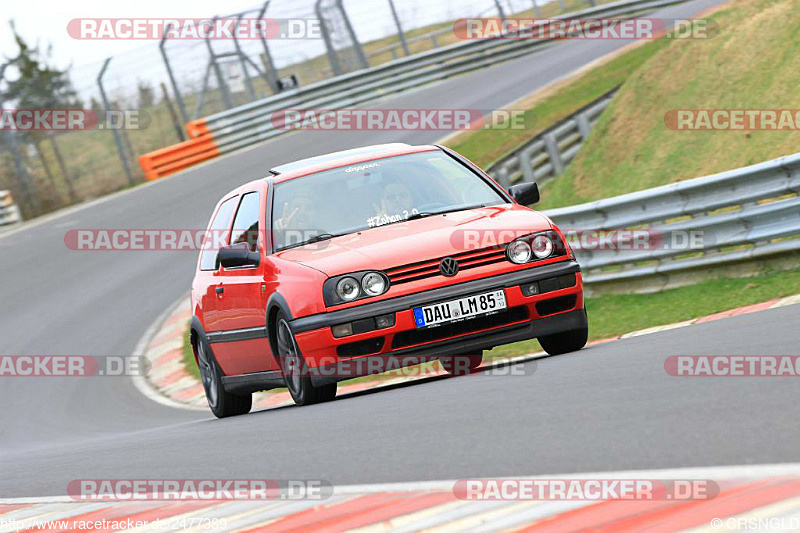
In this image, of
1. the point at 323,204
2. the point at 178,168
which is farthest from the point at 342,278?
the point at 178,168

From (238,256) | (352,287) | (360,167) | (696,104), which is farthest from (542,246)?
(696,104)

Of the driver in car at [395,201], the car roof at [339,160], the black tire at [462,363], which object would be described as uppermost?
the car roof at [339,160]

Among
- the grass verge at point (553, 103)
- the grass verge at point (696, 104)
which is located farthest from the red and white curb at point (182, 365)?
the grass verge at point (553, 103)

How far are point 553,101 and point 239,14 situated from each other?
801 cm

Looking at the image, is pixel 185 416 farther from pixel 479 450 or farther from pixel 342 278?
pixel 479 450

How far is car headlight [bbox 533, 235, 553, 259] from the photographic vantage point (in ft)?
26.8

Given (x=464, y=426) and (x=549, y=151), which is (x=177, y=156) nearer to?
(x=549, y=151)

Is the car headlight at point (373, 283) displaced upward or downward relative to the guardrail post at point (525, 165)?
upward

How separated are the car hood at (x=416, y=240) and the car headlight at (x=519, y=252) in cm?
5

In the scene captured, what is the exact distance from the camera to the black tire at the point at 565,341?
8.65 metres

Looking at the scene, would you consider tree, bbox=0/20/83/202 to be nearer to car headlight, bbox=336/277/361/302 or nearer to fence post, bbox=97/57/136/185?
fence post, bbox=97/57/136/185

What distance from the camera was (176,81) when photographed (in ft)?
99.1

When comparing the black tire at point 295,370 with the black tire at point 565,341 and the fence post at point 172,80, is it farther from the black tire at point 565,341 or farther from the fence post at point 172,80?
the fence post at point 172,80

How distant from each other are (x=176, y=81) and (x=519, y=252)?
23.2 m
